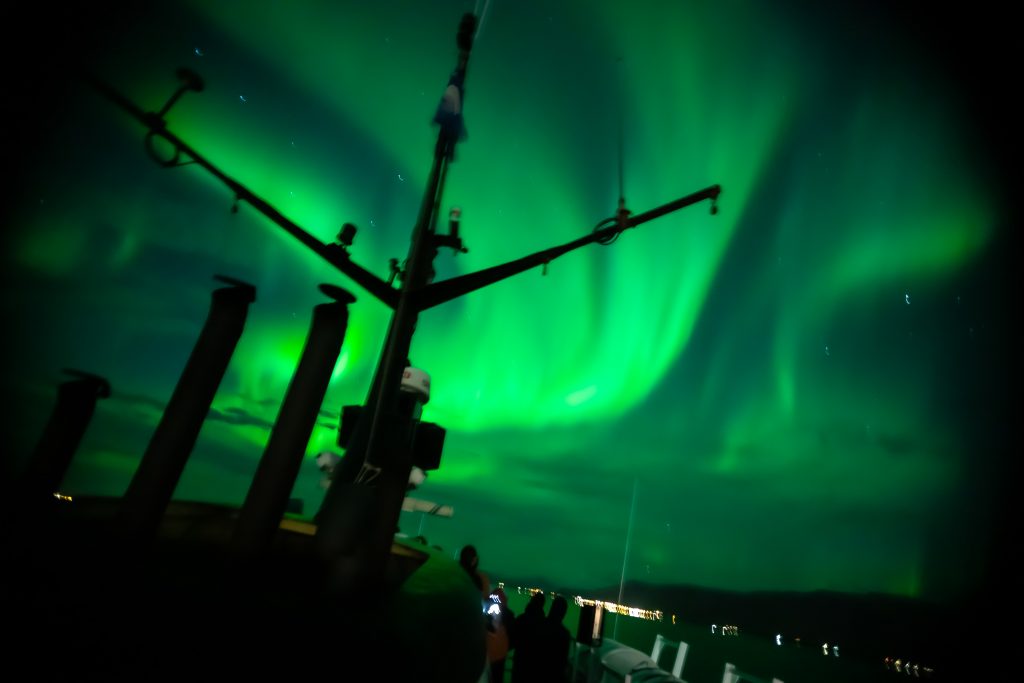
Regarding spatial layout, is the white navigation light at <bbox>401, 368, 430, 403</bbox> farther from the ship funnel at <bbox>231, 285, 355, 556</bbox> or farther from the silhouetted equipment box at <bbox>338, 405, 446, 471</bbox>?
the ship funnel at <bbox>231, 285, 355, 556</bbox>

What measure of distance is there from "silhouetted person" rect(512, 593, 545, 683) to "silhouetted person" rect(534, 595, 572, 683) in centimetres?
3

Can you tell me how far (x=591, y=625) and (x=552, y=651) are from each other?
381 centimetres

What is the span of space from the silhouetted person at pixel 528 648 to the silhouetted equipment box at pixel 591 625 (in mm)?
3187

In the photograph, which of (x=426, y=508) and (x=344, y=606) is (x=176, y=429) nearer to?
(x=344, y=606)

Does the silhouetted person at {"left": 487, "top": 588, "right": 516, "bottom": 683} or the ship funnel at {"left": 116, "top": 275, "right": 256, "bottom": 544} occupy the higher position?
the ship funnel at {"left": 116, "top": 275, "right": 256, "bottom": 544}

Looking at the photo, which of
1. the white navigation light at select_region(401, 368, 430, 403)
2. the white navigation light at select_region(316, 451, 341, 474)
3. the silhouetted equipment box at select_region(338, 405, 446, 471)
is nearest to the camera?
the silhouetted equipment box at select_region(338, 405, 446, 471)

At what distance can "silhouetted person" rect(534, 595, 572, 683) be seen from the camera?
646cm

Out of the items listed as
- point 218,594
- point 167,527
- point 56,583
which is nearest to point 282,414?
point 218,594

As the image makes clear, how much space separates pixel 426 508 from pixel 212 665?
11298 mm

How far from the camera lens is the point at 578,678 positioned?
10219 millimetres

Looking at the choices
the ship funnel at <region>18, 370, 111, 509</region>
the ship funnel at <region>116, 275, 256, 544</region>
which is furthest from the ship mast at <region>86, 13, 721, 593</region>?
the ship funnel at <region>18, 370, 111, 509</region>

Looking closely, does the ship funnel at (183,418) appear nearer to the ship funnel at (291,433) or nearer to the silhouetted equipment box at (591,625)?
the ship funnel at (291,433)

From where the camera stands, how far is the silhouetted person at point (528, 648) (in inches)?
256

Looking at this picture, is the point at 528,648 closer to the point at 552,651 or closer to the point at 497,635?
the point at 552,651
